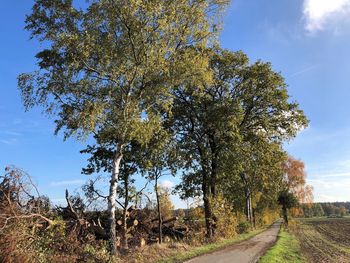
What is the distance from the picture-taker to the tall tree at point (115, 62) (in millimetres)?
15719

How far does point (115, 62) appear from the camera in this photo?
16469mm

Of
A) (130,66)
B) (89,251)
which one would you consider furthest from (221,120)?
(89,251)

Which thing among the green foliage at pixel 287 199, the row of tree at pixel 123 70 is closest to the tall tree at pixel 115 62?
the row of tree at pixel 123 70

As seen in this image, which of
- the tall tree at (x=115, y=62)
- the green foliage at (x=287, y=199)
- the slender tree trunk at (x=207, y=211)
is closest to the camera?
the tall tree at (x=115, y=62)

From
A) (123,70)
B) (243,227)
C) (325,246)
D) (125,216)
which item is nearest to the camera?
(123,70)

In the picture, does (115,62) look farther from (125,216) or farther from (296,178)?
(296,178)

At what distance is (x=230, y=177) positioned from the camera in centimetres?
2997

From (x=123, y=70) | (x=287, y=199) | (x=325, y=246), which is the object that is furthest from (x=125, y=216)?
(x=287, y=199)

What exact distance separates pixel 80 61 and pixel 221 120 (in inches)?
536

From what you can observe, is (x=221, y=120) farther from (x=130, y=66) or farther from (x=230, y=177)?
(x=130, y=66)

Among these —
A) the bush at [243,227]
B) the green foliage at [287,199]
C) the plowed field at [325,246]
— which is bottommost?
the plowed field at [325,246]

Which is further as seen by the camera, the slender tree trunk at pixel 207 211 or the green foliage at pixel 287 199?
the green foliage at pixel 287 199

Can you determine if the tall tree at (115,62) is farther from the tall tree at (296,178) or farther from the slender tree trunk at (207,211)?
the tall tree at (296,178)

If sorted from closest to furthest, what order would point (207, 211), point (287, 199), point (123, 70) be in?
point (123, 70) → point (207, 211) → point (287, 199)
